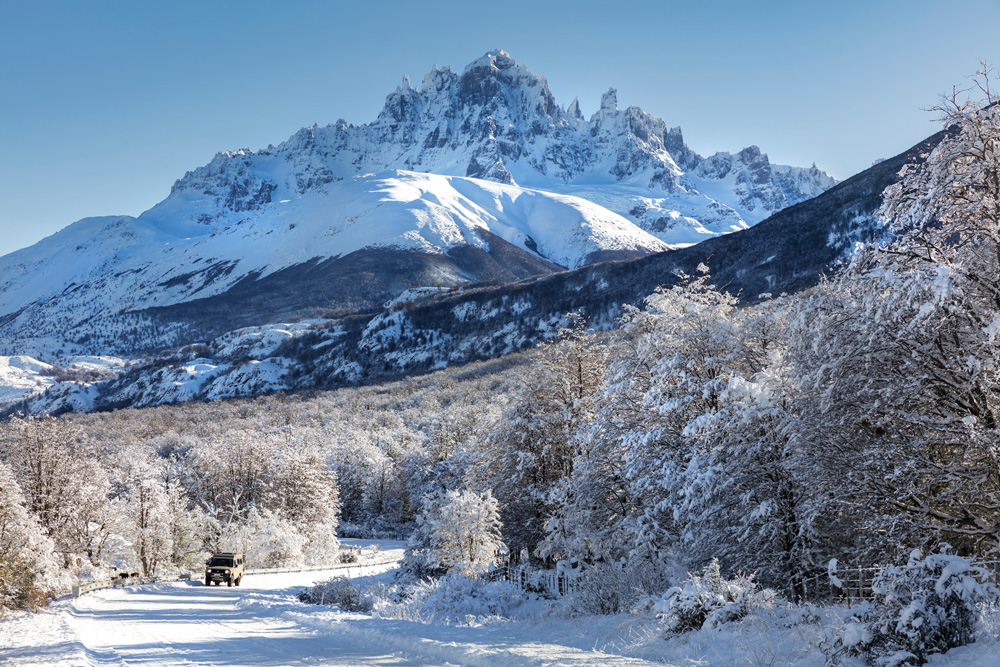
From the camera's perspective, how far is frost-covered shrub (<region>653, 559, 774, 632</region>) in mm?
9695

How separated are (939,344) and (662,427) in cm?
874

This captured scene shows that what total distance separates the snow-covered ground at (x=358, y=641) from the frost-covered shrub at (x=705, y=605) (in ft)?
0.89

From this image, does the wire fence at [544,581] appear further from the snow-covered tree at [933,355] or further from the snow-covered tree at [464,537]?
the snow-covered tree at [933,355]

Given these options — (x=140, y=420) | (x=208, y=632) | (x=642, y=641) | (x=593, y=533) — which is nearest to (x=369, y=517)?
(x=593, y=533)

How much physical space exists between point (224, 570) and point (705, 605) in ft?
72.4

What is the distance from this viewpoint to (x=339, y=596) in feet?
64.8

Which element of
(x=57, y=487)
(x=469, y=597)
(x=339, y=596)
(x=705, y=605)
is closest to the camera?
(x=705, y=605)

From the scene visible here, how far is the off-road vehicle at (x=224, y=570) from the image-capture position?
2594 centimetres

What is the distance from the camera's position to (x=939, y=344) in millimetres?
11344

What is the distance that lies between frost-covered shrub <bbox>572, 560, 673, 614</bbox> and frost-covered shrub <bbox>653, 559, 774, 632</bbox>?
3.03m

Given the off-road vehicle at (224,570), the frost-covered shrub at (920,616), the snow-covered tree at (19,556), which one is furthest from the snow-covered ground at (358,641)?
the off-road vehicle at (224,570)

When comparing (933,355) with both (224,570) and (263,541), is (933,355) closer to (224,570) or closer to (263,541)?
(224,570)

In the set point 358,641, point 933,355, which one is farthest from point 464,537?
point 933,355

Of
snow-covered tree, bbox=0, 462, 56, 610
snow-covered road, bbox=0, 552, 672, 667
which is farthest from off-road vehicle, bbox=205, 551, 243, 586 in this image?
snow-covered road, bbox=0, 552, 672, 667
